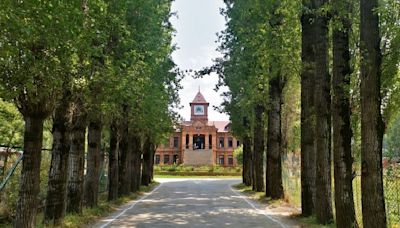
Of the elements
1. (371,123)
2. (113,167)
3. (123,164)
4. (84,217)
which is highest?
(371,123)

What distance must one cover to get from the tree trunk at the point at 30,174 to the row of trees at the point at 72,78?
20 millimetres

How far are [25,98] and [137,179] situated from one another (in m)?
21.3

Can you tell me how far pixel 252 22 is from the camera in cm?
2147

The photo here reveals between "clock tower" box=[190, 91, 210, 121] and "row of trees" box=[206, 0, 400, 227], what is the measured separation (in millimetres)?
76314

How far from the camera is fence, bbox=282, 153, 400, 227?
1147cm

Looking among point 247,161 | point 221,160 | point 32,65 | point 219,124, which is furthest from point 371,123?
point 219,124

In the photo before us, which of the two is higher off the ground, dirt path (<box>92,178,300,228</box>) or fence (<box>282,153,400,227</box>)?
fence (<box>282,153,400,227</box>)

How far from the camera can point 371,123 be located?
29.1 ft

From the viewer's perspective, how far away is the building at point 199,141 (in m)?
96.9

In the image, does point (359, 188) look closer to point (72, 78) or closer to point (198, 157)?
point (72, 78)

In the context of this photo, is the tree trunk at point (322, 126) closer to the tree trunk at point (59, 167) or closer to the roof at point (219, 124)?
the tree trunk at point (59, 167)

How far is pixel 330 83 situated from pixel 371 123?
5.27 meters

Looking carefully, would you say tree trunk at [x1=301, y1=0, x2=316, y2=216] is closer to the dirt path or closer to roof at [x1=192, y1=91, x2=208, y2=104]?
the dirt path

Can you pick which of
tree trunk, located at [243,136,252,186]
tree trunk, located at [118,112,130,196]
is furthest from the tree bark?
tree trunk, located at [118,112,130,196]
